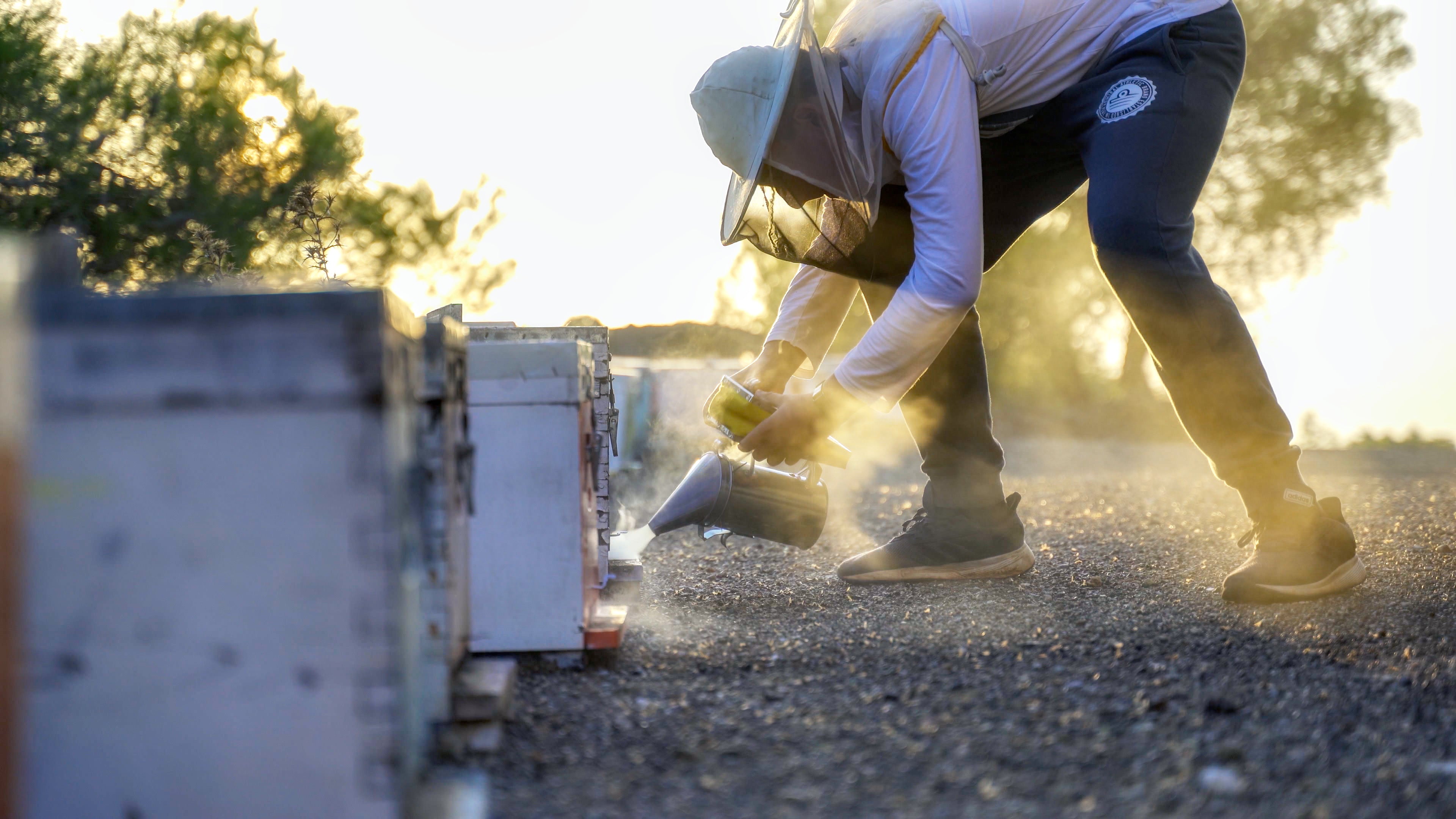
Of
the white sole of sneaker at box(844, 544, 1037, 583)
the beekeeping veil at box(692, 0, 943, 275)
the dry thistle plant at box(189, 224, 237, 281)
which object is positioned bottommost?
the white sole of sneaker at box(844, 544, 1037, 583)

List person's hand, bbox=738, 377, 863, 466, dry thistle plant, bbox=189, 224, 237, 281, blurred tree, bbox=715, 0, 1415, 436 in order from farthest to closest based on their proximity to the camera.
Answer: blurred tree, bbox=715, 0, 1415, 436, dry thistle plant, bbox=189, 224, 237, 281, person's hand, bbox=738, 377, 863, 466

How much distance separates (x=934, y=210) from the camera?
2.00 meters

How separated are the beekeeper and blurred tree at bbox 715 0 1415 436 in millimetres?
9495

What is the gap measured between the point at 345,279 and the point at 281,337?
1433mm

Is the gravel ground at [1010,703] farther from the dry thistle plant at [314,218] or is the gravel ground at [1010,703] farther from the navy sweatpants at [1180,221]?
the dry thistle plant at [314,218]

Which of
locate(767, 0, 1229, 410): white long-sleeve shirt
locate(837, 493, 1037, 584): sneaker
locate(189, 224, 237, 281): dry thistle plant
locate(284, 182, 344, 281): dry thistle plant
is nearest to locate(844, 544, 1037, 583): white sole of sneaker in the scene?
locate(837, 493, 1037, 584): sneaker

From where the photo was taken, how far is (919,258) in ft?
6.65

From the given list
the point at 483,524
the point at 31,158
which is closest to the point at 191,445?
the point at 483,524

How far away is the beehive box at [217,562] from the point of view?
94 centimetres

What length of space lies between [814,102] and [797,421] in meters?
0.63

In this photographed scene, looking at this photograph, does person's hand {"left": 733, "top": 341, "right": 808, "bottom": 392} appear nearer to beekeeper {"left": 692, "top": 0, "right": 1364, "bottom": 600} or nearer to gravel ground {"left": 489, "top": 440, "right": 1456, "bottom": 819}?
beekeeper {"left": 692, "top": 0, "right": 1364, "bottom": 600}

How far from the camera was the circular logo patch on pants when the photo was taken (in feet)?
6.75

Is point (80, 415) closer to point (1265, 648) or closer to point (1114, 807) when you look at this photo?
point (1114, 807)

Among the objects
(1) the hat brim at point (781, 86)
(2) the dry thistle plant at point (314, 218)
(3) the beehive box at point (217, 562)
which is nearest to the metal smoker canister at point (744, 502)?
(1) the hat brim at point (781, 86)
